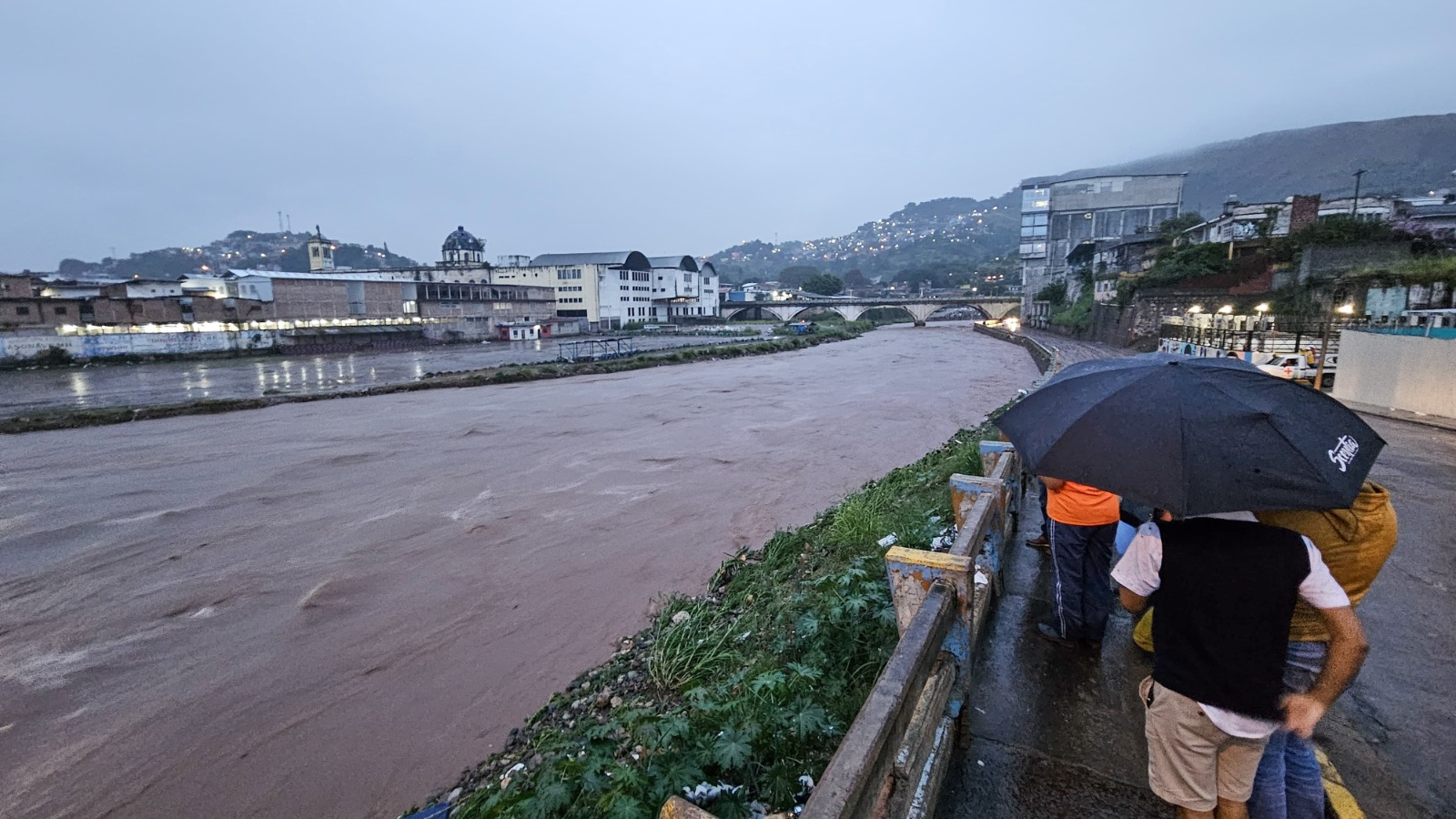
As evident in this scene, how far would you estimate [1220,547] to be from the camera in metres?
1.87

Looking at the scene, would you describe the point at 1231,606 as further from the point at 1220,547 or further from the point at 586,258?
the point at 586,258

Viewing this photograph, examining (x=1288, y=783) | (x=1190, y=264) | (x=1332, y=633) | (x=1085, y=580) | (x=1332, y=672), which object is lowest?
(x=1288, y=783)

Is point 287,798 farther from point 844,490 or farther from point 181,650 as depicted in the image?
point 844,490

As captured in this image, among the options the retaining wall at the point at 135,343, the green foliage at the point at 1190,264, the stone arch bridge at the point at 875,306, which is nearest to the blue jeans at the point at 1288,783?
the green foliage at the point at 1190,264

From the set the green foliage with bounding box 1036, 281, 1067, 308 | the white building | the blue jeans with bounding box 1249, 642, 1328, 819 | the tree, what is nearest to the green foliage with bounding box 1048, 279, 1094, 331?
the green foliage with bounding box 1036, 281, 1067, 308

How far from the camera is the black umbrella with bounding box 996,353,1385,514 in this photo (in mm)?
1858

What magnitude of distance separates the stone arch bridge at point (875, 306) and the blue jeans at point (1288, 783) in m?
70.3

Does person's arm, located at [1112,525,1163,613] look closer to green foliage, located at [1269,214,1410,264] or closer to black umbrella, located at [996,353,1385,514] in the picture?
black umbrella, located at [996,353,1385,514]

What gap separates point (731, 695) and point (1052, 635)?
1.94 meters

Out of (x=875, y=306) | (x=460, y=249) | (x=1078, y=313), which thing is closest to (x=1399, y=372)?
(x=1078, y=313)

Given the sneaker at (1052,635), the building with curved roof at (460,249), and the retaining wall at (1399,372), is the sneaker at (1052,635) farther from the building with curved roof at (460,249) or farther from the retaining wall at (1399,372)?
the building with curved roof at (460,249)

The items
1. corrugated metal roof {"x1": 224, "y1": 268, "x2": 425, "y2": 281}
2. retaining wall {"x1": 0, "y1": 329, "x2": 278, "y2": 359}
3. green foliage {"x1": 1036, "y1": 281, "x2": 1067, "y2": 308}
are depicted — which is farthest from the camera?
green foliage {"x1": 1036, "y1": 281, "x2": 1067, "y2": 308}

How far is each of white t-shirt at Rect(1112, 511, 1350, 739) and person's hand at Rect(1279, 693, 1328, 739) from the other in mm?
52

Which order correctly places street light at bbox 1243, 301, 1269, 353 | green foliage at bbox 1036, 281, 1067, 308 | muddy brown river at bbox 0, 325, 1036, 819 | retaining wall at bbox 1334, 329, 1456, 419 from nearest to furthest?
muddy brown river at bbox 0, 325, 1036, 819, retaining wall at bbox 1334, 329, 1456, 419, street light at bbox 1243, 301, 1269, 353, green foliage at bbox 1036, 281, 1067, 308
